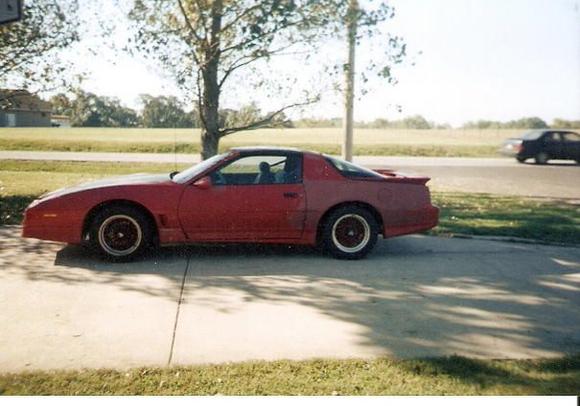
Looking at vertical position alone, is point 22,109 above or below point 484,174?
above

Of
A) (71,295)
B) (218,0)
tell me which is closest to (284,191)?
(71,295)

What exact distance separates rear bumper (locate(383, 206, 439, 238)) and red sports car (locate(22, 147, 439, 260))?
0.01 m

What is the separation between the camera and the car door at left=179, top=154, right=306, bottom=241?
5.34 meters

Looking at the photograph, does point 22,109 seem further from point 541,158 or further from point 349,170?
point 541,158

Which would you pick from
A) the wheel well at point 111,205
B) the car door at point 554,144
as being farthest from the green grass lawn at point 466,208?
the car door at point 554,144

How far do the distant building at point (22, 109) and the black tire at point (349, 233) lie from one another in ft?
21.9

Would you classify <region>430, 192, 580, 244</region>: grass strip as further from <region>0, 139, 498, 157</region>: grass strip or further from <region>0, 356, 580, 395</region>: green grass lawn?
<region>0, 356, 580, 395</region>: green grass lawn

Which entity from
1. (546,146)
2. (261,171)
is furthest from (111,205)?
(546,146)

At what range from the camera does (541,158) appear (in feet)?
66.3

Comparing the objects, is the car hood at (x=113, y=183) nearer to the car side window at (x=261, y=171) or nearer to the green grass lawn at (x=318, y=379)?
the car side window at (x=261, y=171)

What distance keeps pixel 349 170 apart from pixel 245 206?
1.24 metres

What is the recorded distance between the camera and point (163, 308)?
4.04 metres

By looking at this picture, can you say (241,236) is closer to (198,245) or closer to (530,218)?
(198,245)

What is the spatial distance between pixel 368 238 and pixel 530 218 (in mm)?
4213
